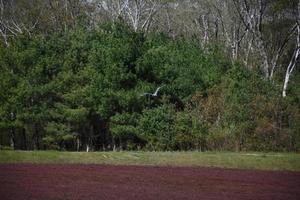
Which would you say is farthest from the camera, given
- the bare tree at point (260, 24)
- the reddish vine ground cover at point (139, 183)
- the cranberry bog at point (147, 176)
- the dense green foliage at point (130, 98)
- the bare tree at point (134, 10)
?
the bare tree at point (134, 10)

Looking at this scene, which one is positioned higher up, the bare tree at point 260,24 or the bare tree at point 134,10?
the bare tree at point 134,10

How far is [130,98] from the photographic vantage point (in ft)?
118

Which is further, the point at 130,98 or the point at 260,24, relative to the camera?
the point at 260,24

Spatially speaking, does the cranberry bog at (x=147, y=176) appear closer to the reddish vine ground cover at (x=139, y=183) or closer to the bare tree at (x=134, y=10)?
the reddish vine ground cover at (x=139, y=183)

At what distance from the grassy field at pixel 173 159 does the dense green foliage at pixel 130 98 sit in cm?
588

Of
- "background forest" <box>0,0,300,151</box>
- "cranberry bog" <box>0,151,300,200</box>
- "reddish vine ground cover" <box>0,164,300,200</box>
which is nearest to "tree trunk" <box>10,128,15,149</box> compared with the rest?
"background forest" <box>0,0,300,151</box>

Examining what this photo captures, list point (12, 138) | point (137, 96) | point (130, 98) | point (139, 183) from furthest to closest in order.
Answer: point (12, 138) → point (137, 96) → point (130, 98) → point (139, 183)

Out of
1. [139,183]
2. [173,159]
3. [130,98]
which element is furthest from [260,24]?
[139,183]

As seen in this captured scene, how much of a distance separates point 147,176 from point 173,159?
5893mm

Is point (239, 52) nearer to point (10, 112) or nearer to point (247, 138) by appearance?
point (247, 138)

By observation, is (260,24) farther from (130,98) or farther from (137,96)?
(130,98)

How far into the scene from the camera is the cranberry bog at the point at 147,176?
1634cm

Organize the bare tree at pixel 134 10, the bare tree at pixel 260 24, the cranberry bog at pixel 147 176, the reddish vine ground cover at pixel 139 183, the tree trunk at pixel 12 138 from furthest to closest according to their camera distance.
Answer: the bare tree at pixel 134 10 → the bare tree at pixel 260 24 → the tree trunk at pixel 12 138 → the cranberry bog at pixel 147 176 → the reddish vine ground cover at pixel 139 183

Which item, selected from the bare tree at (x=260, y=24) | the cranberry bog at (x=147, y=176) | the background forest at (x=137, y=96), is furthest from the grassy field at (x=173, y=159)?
the bare tree at (x=260, y=24)
